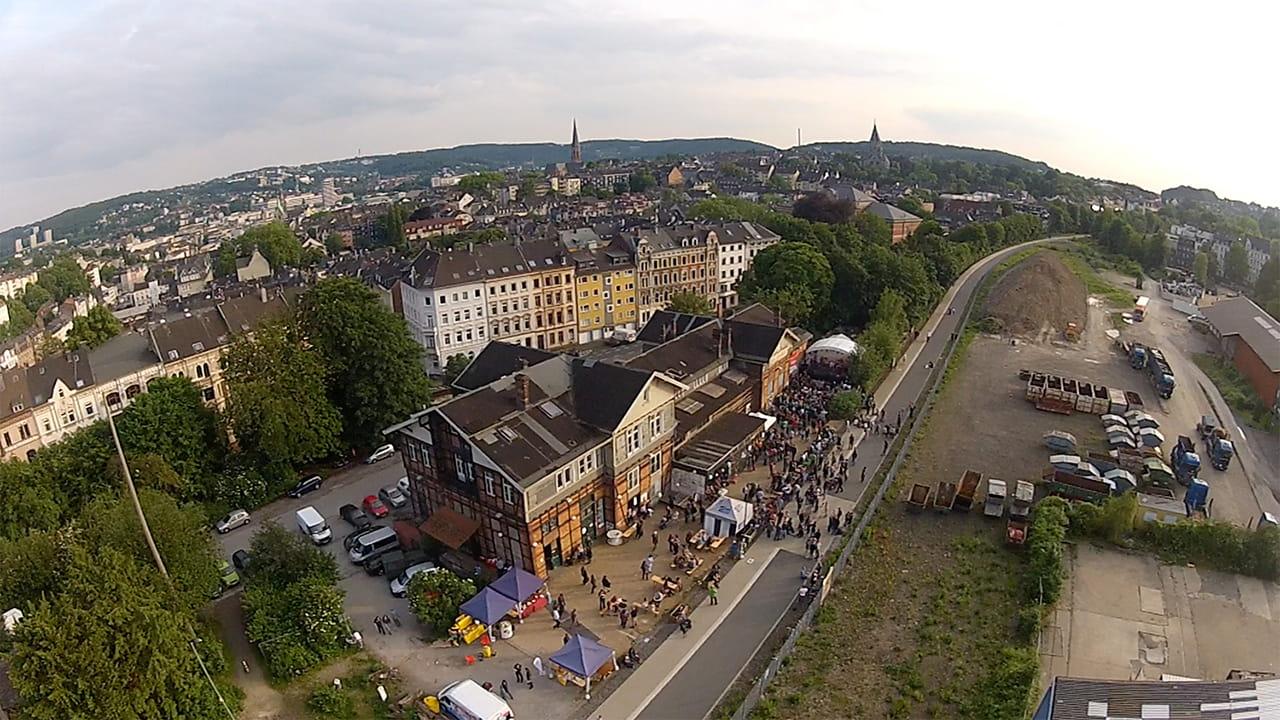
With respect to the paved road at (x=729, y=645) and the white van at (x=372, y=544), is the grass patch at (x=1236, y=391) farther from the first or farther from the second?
the white van at (x=372, y=544)

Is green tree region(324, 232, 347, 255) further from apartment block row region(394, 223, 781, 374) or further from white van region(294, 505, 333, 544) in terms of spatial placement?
white van region(294, 505, 333, 544)

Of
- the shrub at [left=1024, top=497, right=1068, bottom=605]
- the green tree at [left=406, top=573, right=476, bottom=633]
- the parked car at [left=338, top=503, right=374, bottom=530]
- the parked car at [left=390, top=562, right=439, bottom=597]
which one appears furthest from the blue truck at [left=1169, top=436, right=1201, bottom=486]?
the parked car at [left=338, top=503, right=374, bottom=530]

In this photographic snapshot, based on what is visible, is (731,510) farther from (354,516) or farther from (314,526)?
(314,526)

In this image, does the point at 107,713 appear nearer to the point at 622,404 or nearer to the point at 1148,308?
the point at 622,404

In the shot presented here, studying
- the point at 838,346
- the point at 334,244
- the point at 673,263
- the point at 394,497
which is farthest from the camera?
the point at 334,244

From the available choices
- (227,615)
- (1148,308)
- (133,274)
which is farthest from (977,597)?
(133,274)

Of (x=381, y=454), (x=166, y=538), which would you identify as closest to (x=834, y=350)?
(x=381, y=454)

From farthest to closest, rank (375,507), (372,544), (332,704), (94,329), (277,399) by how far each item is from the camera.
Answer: (94,329)
(277,399)
(375,507)
(372,544)
(332,704)
